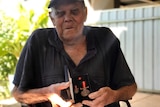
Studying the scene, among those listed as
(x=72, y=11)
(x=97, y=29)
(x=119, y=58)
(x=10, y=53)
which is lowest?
(x=10, y=53)

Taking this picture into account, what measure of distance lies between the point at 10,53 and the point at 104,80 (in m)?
2.55

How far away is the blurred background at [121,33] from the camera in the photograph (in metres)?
3.57

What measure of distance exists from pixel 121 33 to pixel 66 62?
3.01 metres

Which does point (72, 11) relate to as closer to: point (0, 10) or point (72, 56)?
point (72, 56)

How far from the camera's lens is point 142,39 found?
3.86 metres

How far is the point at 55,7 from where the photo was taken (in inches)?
45.0

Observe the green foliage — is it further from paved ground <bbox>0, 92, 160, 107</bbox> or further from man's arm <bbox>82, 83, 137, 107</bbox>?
man's arm <bbox>82, 83, 137, 107</bbox>

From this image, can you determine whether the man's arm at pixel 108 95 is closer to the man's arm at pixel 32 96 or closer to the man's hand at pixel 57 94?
the man's hand at pixel 57 94

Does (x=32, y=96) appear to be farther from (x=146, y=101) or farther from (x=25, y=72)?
(x=146, y=101)

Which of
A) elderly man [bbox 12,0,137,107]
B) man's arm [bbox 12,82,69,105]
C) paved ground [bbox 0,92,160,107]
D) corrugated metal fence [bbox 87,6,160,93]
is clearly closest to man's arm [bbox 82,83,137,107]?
elderly man [bbox 12,0,137,107]

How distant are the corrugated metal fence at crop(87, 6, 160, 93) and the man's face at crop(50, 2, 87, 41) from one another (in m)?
2.74

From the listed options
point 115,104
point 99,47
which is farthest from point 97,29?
point 115,104

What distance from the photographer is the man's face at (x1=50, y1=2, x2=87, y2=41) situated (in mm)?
1137

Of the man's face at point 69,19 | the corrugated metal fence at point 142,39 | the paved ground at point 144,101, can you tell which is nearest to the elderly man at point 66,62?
the man's face at point 69,19
